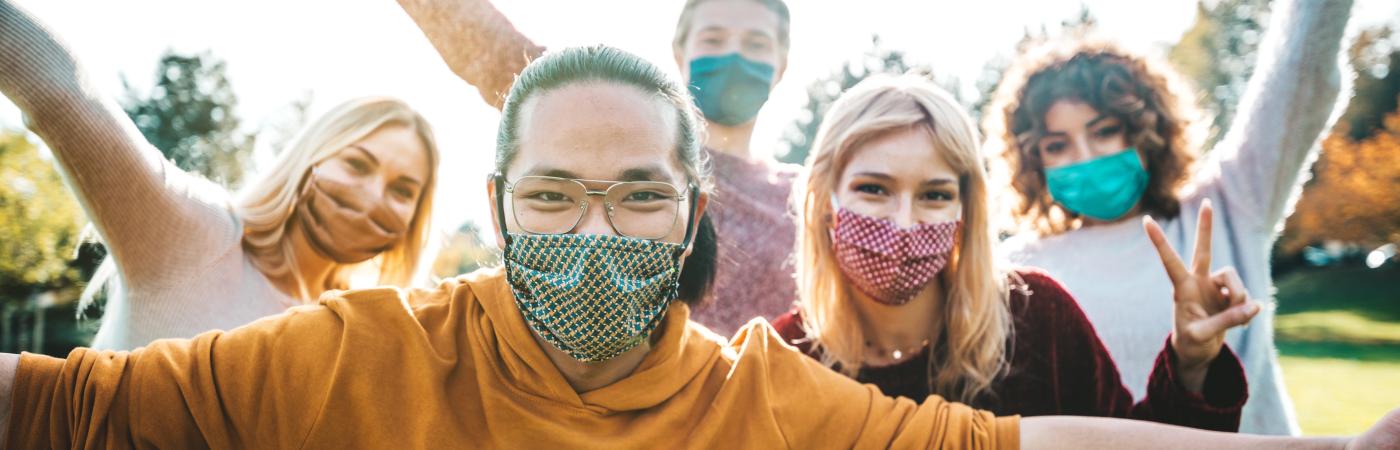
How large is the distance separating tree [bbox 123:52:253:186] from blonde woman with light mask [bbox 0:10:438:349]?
35.1 m

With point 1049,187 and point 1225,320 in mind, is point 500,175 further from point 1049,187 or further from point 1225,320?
point 1049,187

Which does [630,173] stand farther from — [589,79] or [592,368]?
[592,368]

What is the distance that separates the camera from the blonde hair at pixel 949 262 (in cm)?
325

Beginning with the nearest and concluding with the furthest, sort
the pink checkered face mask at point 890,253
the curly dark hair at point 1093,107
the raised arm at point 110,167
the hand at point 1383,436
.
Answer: the hand at point 1383,436 → the raised arm at point 110,167 → the pink checkered face mask at point 890,253 → the curly dark hair at point 1093,107

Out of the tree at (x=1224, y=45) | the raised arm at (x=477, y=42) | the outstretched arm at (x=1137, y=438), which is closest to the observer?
the outstretched arm at (x=1137, y=438)

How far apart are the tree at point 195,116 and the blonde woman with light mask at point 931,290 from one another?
121ft

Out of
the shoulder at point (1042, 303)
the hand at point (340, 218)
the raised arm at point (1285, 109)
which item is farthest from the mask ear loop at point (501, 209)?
the raised arm at point (1285, 109)

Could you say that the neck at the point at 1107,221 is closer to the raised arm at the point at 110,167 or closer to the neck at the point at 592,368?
the neck at the point at 592,368

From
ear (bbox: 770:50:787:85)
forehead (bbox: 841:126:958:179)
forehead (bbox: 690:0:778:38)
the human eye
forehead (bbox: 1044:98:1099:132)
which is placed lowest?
the human eye

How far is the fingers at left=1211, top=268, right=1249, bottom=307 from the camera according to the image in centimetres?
283

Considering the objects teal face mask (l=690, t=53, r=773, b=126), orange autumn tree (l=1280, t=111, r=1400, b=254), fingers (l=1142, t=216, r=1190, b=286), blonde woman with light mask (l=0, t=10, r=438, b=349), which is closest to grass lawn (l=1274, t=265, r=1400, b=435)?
orange autumn tree (l=1280, t=111, r=1400, b=254)

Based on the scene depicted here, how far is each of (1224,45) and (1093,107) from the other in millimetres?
44871

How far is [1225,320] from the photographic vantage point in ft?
9.20

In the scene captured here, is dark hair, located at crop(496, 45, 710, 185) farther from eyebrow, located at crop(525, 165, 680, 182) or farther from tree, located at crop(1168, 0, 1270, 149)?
tree, located at crop(1168, 0, 1270, 149)
